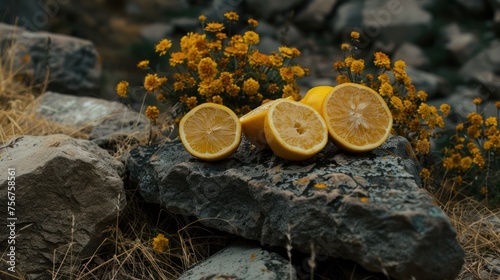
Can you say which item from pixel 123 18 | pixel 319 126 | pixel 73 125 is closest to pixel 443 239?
pixel 319 126

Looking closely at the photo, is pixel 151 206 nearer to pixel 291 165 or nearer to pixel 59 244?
pixel 59 244

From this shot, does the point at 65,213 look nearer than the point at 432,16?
Yes

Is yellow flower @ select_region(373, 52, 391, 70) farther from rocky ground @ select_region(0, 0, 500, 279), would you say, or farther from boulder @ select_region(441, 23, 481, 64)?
boulder @ select_region(441, 23, 481, 64)

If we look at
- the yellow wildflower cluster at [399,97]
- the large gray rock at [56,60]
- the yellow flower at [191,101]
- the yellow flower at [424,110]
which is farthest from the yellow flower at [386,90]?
the large gray rock at [56,60]

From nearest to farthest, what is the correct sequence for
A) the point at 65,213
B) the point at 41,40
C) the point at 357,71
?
the point at 65,213, the point at 357,71, the point at 41,40

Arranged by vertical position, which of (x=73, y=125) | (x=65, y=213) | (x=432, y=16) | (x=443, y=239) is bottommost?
(x=432, y=16)

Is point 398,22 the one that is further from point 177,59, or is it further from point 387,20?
point 177,59

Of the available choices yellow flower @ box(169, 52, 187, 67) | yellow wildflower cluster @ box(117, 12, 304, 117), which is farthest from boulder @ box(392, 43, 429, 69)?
yellow flower @ box(169, 52, 187, 67)
